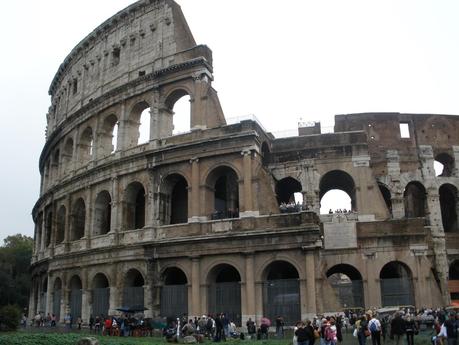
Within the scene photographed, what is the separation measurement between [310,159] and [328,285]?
690 centimetres

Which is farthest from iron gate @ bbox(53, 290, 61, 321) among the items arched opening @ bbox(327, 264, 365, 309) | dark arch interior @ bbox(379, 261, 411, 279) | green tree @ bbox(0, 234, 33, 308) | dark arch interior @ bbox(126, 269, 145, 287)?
dark arch interior @ bbox(379, 261, 411, 279)

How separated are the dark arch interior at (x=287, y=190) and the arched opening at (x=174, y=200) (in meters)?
5.19

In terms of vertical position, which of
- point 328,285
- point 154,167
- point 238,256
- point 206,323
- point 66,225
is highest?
point 154,167

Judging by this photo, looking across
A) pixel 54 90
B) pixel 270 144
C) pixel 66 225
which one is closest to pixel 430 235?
pixel 270 144

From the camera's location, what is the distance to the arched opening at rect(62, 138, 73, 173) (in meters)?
31.0

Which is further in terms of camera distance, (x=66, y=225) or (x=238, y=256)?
(x=66, y=225)

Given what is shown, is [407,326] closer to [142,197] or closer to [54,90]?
[142,197]

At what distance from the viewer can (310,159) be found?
25.0m

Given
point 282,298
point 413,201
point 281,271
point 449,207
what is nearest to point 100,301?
point 281,271

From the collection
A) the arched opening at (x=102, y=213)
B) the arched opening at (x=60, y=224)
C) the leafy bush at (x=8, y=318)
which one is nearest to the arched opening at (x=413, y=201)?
Answer: the arched opening at (x=102, y=213)

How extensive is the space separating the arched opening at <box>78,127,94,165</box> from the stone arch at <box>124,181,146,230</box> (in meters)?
5.08

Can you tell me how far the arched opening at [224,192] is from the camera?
23016 millimetres

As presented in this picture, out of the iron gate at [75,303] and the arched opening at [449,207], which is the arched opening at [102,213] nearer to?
the iron gate at [75,303]

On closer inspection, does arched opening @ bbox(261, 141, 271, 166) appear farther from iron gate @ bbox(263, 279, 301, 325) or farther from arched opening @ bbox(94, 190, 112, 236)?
arched opening @ bbox(94, 190, 112, 236)
